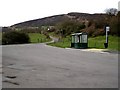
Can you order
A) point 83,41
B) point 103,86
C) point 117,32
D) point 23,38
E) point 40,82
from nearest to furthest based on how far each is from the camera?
point 103,86, point 40,82, point 83,41, point 117,32, point 23,38

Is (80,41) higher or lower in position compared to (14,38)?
higher

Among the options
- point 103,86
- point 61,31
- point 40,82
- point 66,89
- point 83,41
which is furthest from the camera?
point 61,31

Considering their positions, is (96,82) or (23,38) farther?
(23,38)

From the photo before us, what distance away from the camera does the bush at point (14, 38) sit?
257ft

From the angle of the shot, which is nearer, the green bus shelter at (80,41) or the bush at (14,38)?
the green bus shelter at (80,41)

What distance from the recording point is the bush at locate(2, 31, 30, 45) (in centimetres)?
7838

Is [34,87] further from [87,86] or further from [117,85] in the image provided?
[117,85]

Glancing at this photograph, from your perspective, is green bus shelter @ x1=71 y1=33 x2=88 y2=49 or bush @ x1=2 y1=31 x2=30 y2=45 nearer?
green bus shelter @ x1=71 y1=33 x2=88 y2=49

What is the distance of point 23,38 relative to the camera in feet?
276

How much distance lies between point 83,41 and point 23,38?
39.9m

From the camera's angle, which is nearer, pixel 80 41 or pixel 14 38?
pixel 80 41

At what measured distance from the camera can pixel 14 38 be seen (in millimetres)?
80562

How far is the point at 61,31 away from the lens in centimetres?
11381

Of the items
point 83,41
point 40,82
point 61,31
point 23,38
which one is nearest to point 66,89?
point 40,82
